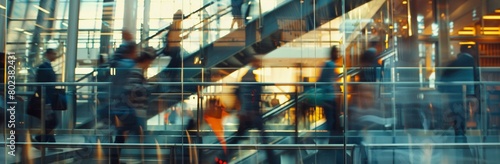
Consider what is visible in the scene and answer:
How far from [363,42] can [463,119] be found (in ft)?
5.00

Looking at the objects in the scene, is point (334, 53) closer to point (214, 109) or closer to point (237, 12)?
point (237, 12)

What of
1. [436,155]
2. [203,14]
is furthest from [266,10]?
[436,155]

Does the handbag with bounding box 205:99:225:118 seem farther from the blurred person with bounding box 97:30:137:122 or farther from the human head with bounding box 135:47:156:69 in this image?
the blurred person with bounding box 97:30:137:122

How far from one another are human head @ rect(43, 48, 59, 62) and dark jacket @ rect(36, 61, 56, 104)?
62mm

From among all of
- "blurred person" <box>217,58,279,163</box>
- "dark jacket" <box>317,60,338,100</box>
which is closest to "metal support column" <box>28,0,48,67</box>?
"blurred person" <box>217,58,279,163</box>

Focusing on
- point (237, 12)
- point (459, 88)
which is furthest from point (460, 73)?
point (237, 12)

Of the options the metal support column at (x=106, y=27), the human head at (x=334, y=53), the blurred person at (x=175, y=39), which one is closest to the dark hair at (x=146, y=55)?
the blurred person at (x=175, y=39)

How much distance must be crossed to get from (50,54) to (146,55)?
113cm

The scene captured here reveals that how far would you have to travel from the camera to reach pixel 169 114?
652 cm

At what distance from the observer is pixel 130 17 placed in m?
6.70

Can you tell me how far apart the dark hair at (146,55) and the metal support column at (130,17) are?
0.25 m

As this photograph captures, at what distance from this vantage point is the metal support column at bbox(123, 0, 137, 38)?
6.68 m

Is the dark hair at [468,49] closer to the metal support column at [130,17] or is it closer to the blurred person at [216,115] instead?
the blurred person at [216,115]

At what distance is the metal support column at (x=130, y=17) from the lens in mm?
6680
